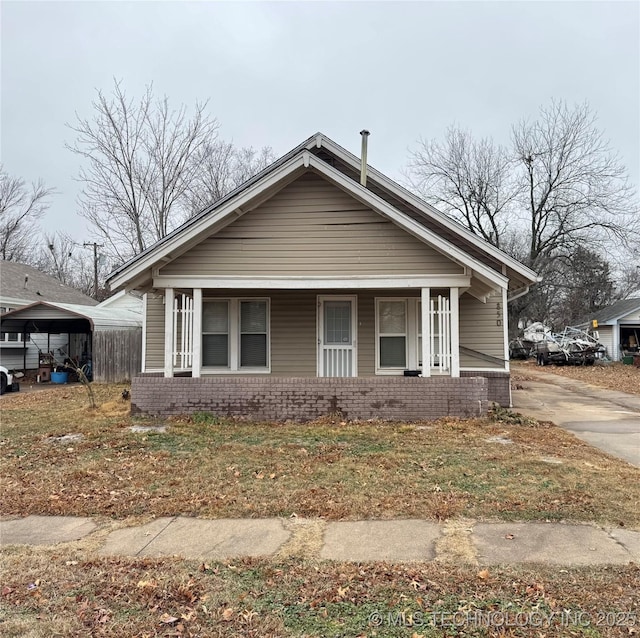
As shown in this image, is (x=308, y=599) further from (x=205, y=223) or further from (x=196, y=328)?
(x=205, y=223)

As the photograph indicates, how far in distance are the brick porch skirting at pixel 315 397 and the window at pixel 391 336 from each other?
2228 mm

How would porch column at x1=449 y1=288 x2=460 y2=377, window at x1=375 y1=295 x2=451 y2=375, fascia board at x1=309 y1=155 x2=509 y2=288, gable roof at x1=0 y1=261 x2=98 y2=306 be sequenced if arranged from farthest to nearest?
gable roof at x1=0 y1=261 x2=98 y2=306
window at x1=375 y1=295 x2=451 y2=375
porch column at x1=449 y1=288 x2=460 y2=377
fascia board at x1=309 y1=155 x2=509 y2=288

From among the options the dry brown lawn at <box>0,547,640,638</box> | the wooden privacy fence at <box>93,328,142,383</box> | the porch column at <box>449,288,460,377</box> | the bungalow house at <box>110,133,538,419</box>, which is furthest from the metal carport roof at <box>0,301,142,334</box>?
the dry brown lawn at <box>0,547,640,638</box>

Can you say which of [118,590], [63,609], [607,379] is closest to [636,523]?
[118,590]

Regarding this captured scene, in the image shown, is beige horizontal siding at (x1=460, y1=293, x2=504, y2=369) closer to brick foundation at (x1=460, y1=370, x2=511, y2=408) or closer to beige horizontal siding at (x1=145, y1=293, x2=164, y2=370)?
brick foundation at (x1=460, y1=370, x2=511, y2=408)

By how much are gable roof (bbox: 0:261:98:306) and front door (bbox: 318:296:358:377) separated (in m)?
16.2

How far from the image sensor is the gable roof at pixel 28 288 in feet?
72.5

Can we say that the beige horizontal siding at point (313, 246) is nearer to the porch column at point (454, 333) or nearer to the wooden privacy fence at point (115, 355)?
the porch column at point (454, 333)

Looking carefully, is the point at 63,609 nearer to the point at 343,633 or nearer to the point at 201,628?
the point at 201,628

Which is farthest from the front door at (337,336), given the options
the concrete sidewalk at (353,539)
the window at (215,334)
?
the concrete sidewalk at (353,539)

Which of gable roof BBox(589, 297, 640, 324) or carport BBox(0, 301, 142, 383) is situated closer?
carport BBox(0, 301, 142, 383)

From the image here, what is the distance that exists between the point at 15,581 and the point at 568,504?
4.72 meters

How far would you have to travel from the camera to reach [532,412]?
36.1ft

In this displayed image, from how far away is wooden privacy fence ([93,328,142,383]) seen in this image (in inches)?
698
